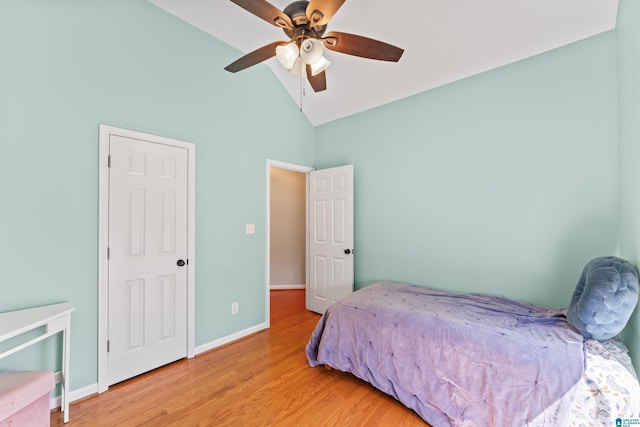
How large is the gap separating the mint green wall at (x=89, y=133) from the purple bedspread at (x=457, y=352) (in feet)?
4.69

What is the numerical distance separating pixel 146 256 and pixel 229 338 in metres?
1.23

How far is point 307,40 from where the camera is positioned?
160cm

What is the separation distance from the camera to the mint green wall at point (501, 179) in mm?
1996

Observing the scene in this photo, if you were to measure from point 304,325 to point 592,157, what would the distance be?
3158mm

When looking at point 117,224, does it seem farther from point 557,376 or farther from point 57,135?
point 557,376

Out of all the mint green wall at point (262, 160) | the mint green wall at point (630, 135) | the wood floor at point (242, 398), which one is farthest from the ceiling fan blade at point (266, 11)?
the wood floor at point (242, 398)

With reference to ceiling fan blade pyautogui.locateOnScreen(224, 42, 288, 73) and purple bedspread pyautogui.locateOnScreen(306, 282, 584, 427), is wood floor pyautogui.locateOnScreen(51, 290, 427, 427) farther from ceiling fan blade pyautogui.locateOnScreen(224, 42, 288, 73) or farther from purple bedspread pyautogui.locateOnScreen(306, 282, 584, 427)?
ceiling fan blade pyautogui.locateOnScreen(224, 42, 288, 73)

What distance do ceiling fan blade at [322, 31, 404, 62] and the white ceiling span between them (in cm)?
71

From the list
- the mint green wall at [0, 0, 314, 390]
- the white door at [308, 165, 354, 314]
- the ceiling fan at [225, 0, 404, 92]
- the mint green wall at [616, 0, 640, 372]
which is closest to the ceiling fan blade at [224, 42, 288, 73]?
the ceiling fan at [225, 0, 404, 92]

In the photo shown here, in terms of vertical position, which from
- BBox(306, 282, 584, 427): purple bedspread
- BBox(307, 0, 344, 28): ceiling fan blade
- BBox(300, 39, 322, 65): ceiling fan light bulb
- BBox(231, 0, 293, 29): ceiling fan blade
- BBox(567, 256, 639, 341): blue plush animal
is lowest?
BBox(306, 282, 584, 427): purple bedspread

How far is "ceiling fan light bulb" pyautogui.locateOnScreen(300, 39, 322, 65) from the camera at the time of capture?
1602mm

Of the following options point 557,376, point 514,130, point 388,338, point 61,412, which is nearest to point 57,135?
point 61,412

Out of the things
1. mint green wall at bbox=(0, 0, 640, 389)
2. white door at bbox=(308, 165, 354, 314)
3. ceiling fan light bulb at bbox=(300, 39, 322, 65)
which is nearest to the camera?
ceiling fan light bulb at bbox=(300, 39, 322, 65)

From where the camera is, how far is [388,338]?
194 cm
